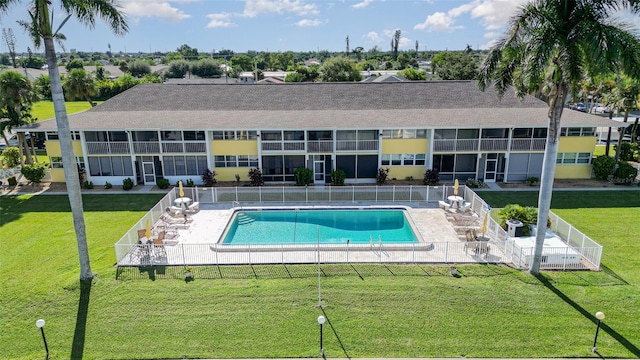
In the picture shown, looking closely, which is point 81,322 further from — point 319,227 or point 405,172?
point 405,172

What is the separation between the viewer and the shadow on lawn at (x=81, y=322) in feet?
42.9

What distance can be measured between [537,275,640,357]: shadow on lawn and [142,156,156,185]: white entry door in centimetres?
2493

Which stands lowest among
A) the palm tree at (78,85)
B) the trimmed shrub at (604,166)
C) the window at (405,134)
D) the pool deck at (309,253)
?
the pool deck at (309,253)

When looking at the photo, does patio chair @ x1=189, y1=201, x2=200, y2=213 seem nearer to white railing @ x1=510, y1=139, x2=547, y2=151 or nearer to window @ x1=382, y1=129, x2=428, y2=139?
window @ x1=382, y1=129, x2=428, y2=139

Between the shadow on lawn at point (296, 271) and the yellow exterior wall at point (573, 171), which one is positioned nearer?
the shadow on lawn at point (296, 271)

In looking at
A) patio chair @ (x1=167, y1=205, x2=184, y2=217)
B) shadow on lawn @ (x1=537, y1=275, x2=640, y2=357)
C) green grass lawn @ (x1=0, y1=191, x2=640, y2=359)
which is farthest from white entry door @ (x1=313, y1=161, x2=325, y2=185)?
shadow on lawn @ (x1=537, y1=275, x2=640, y2=357)

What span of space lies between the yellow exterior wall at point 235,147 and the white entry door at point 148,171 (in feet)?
15.0

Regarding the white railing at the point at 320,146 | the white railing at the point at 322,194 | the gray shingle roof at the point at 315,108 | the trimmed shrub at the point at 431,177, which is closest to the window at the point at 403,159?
the trimmed shrub at the point at 431,177

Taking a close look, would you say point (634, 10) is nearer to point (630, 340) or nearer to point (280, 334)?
point (630, 340)

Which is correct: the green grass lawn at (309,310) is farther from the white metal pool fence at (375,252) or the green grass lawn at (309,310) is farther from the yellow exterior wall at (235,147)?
the yellow exterior wall at (235,147)

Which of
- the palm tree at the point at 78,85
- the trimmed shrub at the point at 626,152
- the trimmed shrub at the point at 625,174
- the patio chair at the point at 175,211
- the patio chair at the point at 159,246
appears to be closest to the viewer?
the patio chair at the point at 159,246

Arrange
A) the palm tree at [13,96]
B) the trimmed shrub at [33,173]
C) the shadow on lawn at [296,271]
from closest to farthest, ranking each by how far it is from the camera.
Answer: the shadow on lawn at [296,271]
the trimmed shrub at [33,173]
the palm tree at [13,96]

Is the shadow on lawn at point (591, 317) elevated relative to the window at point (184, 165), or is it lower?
lower

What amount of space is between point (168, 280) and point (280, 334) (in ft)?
19.1
